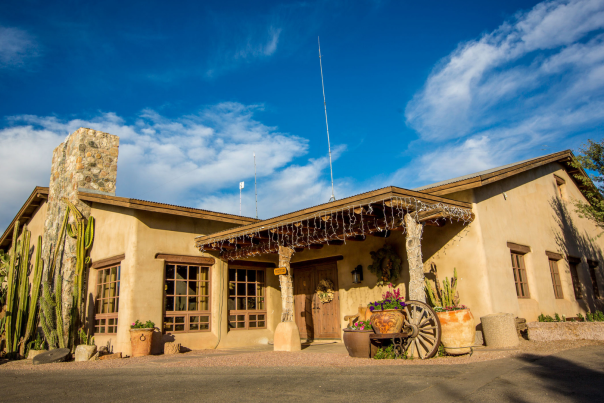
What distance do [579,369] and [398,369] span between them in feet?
7.10

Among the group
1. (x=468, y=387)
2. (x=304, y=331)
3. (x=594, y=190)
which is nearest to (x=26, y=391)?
(x=468, y=387)

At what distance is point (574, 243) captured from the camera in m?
12.6

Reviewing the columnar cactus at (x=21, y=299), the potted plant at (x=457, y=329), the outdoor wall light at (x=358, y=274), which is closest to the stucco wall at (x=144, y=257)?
the columnar cactus at (x=21, y=299)

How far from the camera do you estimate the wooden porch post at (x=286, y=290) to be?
9359 mm

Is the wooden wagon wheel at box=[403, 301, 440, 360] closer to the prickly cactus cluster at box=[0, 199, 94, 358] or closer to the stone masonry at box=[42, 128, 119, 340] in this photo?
the prickly cactus cluster at box=[0, 199, 94, 358]

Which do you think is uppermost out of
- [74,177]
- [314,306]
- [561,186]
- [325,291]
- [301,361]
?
[74,177]

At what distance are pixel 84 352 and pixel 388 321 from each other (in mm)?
6325

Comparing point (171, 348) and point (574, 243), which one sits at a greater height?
point (574, 243)

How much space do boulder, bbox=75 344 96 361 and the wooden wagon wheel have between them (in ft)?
21.0

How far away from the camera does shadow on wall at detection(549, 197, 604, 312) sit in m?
12.0

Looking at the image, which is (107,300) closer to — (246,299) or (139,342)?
(139,342)

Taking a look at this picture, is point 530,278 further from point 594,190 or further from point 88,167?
point 88,167

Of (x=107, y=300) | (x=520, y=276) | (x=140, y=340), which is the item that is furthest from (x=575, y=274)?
(x=107, y=300)

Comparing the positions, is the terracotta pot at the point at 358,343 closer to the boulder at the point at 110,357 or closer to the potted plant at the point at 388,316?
the potted plant at the point at 388,316
